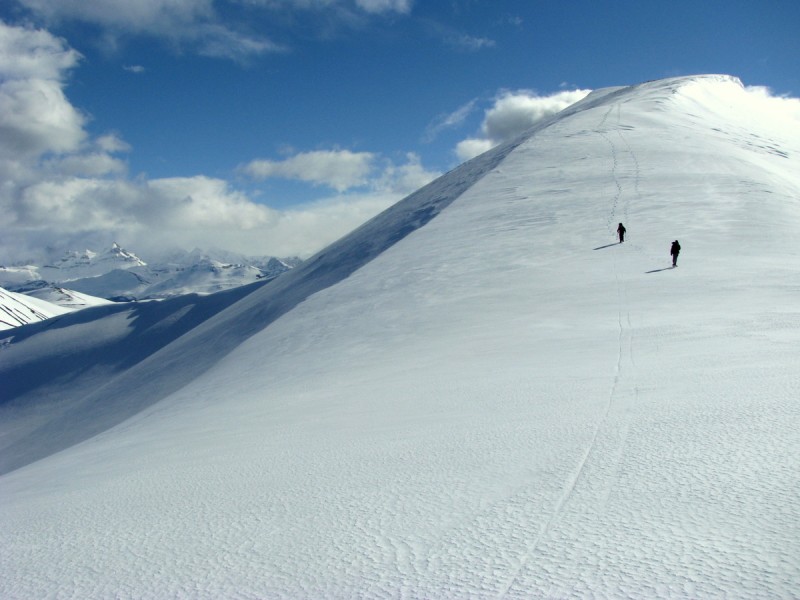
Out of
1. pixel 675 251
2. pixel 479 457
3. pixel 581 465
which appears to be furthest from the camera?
pixel 675 251

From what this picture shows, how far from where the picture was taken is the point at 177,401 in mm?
17875

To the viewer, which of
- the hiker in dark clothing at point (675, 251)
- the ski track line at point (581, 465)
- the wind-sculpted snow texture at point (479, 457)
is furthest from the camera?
the hiker in dark clothing at point (675, 251)

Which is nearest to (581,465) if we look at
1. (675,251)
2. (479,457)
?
(479,457)

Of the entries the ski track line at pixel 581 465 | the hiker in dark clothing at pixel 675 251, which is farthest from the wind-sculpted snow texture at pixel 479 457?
the hiker in dark clothing at pixel 675 251

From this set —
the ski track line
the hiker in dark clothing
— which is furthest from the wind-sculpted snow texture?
the hiker in dark clothing

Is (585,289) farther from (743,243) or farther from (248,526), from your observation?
(248,526)

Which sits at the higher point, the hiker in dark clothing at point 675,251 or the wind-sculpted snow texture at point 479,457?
the hiker in dark clothing at point 675,251

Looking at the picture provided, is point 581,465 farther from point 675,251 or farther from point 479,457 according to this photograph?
point 675,251

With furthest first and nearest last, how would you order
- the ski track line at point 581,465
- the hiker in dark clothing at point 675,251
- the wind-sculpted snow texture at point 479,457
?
the hiker in dark clothing at point 675,251 < the wind-sculpted snow texture at point 479,457 < the ski track line at point 581,465

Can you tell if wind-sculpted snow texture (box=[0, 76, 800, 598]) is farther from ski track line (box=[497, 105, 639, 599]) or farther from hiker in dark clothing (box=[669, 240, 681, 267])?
hiker in dark clothing (box=[669, 240, 681, 267])

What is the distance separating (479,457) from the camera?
582 centimetres

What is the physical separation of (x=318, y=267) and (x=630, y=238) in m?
21.1

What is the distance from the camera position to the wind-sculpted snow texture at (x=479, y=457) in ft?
12.1

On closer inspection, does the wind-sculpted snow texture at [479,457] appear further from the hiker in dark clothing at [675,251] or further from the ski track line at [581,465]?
the hiker in dark clothing at [675,251]
